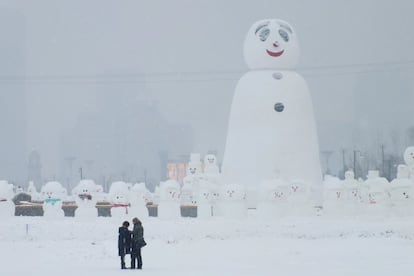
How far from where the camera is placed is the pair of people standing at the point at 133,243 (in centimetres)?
1831

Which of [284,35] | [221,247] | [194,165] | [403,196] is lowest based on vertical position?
[221,247]

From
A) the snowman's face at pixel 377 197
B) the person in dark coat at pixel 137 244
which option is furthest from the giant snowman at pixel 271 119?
the person in dark coat at pixel 137 244

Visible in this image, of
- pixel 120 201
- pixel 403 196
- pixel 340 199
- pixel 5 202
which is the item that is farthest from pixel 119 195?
pixel 403 196

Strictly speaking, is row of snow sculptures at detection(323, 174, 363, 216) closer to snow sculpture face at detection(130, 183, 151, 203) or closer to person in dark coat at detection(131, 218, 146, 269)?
snow sculpture face at detection(130, 183, 151, 203)

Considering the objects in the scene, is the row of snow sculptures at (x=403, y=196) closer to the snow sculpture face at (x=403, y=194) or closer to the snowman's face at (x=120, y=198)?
the snow sculpture face at (x=403, y=194)

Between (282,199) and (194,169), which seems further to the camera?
(194,169)

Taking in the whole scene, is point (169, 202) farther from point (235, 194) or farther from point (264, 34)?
point (264, 34)

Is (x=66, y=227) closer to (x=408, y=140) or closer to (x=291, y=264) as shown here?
(x=291, y=264)

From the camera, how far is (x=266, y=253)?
21.8 meters

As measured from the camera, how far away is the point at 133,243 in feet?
60.5

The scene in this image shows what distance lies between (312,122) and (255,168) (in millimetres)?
4110

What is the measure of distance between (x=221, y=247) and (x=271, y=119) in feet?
59.5

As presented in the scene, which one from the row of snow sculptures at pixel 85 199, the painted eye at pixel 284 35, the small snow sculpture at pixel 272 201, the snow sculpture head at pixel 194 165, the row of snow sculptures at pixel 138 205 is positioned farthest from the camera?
the snow sculpture head at pixel 194 165

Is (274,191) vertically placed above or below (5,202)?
above
